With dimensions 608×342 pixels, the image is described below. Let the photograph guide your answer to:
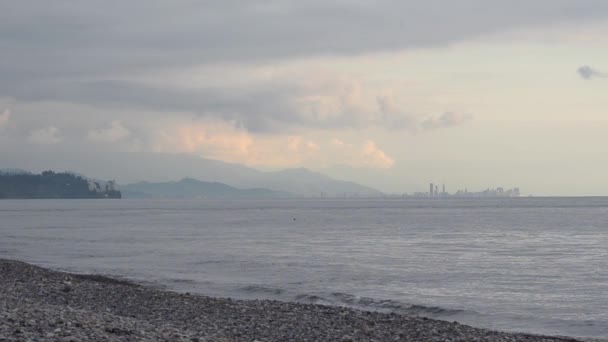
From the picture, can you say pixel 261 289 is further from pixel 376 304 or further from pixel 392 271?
pixel 392 271

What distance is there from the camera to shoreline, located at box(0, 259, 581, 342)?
16844mm

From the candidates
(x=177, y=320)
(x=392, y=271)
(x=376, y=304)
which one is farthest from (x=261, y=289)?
(x=177, y=320)

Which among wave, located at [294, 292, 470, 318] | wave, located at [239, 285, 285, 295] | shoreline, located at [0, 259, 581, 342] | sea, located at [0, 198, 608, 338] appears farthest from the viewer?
wave, located at [239, 285, 285, 295]

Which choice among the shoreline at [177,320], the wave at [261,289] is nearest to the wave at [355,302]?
the wave at [261,289]

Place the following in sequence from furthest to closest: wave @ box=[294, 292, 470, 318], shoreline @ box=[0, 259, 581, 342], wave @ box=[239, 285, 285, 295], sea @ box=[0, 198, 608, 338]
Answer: wave @ box=[239, 285, 285, 295], sea @ box=[0, 198, 608, 338], wave @ box=[294, 292, 470, 318], shoreline @ box=[0, 259, 581, 342]

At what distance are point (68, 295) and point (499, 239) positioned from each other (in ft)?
196

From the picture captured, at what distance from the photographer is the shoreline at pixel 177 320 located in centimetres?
1684

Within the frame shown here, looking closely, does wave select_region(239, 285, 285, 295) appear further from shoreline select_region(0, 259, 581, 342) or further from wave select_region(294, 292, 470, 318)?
shoreline select_region(0, 259, 581, 342)

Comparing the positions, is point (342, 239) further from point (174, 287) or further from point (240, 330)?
point (240, 330)

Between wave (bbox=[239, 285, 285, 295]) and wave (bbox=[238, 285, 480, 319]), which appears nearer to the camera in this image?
wave (bbox=[238, 285, 480, 319])

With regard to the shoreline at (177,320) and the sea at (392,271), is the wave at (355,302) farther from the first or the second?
the shoreline at (177,320)

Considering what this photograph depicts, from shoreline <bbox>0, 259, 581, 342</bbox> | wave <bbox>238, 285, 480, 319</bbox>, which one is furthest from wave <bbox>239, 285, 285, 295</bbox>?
shoreline <bbox>0, 259, 581, 342</bbox>

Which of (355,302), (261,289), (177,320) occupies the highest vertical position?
(177,320)

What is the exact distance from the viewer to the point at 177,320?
2345 cm
